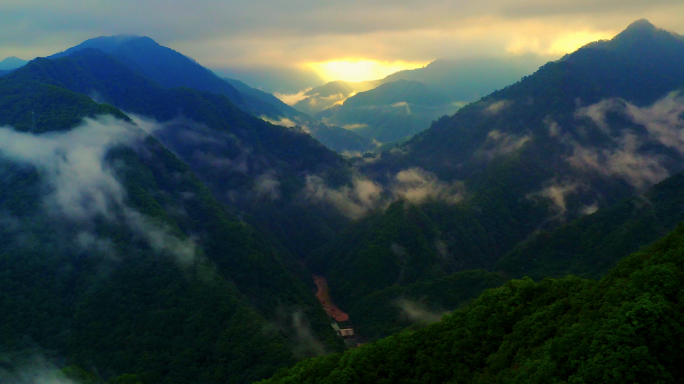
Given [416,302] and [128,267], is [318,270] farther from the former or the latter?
[128,267]

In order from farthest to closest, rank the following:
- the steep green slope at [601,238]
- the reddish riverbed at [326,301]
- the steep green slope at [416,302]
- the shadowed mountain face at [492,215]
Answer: the shadowed mountain face at [492,215]
the reddish riverbed at [326,301]
the steep green slope at [416,302]
the steep green slope at [601,238]

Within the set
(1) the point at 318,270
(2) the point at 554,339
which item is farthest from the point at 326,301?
(2) the point at 554,339

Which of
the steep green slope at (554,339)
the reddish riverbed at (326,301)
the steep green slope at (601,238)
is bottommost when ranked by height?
the reddish riverbed at (326,301)

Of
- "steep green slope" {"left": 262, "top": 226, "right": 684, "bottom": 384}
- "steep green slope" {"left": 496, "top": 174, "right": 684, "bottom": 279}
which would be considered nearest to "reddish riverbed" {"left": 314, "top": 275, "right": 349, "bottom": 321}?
"steep green slope" {"left": 496, "top": 174, "right": 684, "bottom": 279}

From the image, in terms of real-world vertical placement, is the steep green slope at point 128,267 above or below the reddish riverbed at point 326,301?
above

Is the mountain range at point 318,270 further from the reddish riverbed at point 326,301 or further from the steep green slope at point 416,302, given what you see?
the reddish riverbed at point 326,301

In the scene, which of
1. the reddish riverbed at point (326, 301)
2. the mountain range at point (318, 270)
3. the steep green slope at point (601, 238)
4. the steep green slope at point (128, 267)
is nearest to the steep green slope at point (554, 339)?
the mountain range at point (318, 270)
